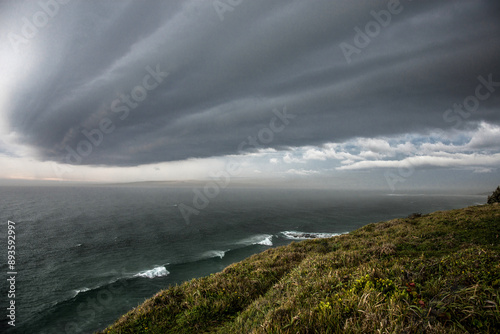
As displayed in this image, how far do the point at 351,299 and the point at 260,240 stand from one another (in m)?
54.3

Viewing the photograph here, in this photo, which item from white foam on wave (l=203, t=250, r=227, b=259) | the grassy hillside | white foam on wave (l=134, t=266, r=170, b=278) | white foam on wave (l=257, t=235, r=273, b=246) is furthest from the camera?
white foam on wave (l=257, t=235, r=273, b=246)

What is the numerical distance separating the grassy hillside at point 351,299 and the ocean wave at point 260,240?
41940 millimetres

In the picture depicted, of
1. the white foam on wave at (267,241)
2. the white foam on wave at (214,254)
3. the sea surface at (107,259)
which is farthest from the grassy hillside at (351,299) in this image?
the white foam on wave at (267,241)

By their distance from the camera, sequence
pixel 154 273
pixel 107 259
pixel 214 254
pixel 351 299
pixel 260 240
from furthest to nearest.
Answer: pixel 260 240 → pixel 214 254 → pixel 107 259 → pixel 154 273 → pixel 351 299

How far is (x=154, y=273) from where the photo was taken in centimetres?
3797

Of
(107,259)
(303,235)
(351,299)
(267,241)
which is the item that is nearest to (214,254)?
(267,241)

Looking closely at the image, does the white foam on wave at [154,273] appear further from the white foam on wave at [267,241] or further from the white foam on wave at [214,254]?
the white foam on wave at [267,241]

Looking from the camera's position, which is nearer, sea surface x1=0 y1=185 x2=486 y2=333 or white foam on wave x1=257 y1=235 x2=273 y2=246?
sea surface x1=0 y1=185 x2=486 y2=333

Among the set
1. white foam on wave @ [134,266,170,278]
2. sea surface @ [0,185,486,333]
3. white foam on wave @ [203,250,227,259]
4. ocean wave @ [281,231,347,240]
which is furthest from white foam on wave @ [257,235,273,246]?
white foam on wave @ [134,266,170,278]

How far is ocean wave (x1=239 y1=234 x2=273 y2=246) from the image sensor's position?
54.7 metres

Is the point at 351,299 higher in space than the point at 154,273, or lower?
higher

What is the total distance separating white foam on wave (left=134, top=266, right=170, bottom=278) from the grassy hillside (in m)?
29.6

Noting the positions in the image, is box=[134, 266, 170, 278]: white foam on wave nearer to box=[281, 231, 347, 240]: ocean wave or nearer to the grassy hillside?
the grassy hillside

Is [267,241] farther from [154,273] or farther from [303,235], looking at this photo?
[154,273]
